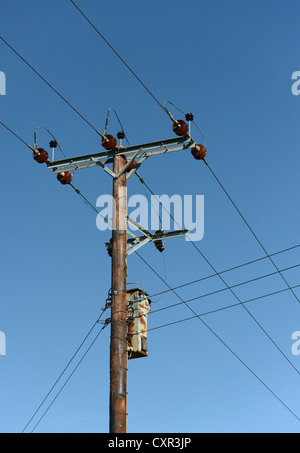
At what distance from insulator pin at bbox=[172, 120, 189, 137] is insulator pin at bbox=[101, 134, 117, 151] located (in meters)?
1.20

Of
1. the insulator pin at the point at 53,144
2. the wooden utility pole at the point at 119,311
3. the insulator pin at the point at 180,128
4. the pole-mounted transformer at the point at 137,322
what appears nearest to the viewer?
the wooden utility pole at the point at 119,311

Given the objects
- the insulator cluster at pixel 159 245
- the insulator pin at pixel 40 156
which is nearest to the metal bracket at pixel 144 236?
the insulator cluster at pixel 159 245

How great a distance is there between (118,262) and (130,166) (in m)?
2.09

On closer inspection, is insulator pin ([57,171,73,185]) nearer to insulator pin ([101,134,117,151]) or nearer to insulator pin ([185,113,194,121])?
insulator pin ([101,134,117,151])

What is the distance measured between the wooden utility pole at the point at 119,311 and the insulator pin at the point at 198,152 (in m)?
1.41

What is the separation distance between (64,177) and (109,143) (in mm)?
1243

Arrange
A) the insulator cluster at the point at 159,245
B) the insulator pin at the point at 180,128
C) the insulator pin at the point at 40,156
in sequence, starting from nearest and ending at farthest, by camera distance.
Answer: the insulator pin at the point at 180,128 < the insulator pin at the point at 40,156 < the insulator cluster at the point at 159,245

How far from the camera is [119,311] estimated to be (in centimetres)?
1297

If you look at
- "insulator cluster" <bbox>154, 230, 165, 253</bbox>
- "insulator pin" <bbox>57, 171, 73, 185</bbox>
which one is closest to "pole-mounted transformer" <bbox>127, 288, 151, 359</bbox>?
"insulator cluster" <bbox>154, 230, 165, 253</bbox>

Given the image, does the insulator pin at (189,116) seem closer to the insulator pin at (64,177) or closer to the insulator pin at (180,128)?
the insulator pin at (180,128)

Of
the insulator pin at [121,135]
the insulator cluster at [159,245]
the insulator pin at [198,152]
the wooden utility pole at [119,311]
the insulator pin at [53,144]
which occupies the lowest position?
the wooden utility pole at [119,311]

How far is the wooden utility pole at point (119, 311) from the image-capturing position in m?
12.1
